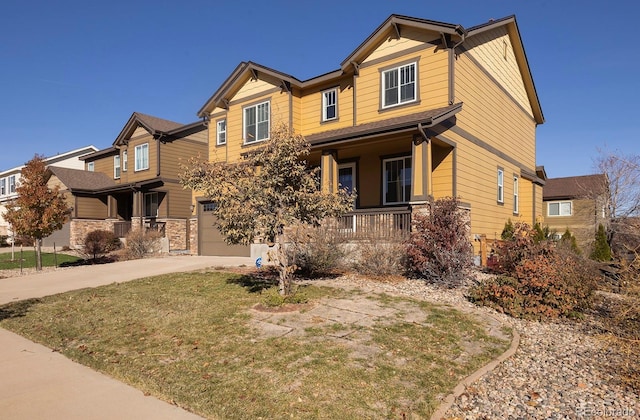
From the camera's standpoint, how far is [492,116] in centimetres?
1684

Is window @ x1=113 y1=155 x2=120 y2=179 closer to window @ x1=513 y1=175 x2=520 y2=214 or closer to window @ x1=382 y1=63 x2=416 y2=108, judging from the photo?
window @ x1=382 y1=63 x2=416 y2=108

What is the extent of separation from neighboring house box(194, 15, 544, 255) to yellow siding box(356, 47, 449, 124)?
37 millimetres

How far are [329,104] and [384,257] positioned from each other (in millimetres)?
8368

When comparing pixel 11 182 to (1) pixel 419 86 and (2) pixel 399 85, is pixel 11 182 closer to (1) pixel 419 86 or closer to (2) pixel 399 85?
(2) pixel 399 85

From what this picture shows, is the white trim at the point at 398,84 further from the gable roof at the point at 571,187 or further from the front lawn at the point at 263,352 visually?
the gable roof at the point at 571,187

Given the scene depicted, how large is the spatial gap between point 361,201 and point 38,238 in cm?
1227

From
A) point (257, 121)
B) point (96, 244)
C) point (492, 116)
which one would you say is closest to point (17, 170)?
point (96, 244)

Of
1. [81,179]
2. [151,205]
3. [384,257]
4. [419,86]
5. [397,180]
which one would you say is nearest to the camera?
[384,257]

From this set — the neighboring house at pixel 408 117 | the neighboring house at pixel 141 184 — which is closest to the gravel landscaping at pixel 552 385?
the neighboring house at pixel 408 117

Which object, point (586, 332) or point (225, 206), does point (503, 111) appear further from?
point (225, 206)

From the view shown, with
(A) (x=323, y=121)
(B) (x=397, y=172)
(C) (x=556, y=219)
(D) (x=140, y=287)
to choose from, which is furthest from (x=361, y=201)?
(C) (x=556, y=219)

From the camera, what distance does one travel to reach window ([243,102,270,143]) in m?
18.4

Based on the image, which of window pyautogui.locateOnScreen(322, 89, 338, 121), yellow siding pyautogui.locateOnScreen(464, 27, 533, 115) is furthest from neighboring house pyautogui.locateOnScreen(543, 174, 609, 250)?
window pyautogui.locateOnScreen(322, 89, 338, 121)

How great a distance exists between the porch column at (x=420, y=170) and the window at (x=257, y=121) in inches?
311
